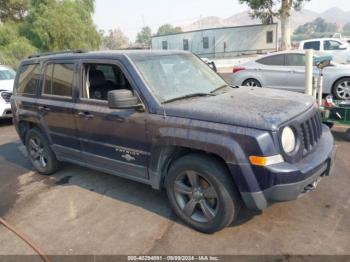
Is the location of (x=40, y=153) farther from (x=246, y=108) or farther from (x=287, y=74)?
(x=287, y=74)

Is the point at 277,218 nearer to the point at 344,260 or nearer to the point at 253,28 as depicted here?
the point at 344,260

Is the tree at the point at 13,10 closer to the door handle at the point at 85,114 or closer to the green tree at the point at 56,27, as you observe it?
the green tree at the point at 56,27

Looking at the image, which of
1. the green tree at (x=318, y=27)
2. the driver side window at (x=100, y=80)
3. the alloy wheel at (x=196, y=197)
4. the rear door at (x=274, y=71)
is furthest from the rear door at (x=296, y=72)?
the green tree at (x=318, y=27)

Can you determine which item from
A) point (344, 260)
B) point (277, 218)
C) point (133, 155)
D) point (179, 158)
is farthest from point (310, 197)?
point (133, 155)

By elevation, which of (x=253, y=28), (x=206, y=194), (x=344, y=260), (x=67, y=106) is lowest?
(x=344, y=260)

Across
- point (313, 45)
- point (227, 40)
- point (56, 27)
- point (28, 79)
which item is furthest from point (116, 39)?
point (28, 79)

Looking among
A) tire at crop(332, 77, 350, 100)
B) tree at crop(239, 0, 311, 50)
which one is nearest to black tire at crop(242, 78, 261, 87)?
tire at crop(332, 77, 350, 100)

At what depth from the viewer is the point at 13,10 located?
94.3 ft

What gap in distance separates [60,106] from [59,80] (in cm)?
38

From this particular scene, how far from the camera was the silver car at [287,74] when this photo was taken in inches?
351

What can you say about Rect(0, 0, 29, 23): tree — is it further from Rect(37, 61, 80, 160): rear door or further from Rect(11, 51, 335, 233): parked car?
Rect(11, 51, 335, 233): parked car

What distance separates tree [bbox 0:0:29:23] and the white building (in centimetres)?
1860

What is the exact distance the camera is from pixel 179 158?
3.44m

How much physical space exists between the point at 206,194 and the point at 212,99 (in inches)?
40.5
